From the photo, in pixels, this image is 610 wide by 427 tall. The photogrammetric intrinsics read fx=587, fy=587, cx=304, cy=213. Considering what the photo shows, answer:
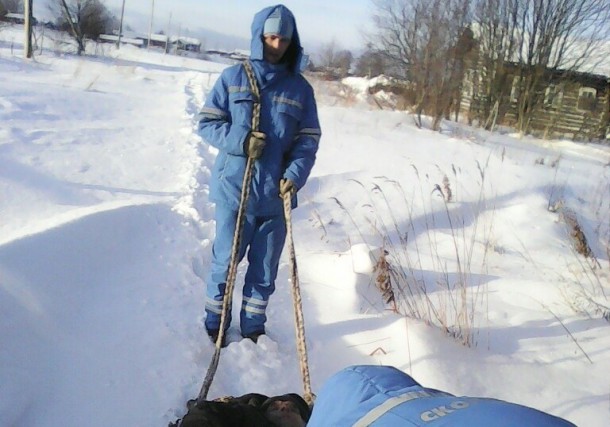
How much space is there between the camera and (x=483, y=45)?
18312 millimetres

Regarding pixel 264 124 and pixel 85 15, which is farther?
pixel 85 15

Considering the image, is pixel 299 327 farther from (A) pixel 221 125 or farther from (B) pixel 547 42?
(B) pixel 547 42

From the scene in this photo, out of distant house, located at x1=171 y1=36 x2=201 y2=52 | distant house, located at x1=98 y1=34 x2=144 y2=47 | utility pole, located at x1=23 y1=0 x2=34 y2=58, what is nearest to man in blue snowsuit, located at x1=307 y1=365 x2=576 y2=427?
utility pole, located at x1=23 y1=0 x2=34 y2=58

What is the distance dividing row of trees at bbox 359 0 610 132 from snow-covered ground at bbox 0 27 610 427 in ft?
23.4

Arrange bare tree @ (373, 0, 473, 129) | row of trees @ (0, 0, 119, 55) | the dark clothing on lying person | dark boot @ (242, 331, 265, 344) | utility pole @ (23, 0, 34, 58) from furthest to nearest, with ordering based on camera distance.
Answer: row of trees @ (0, 0, 119, 55) < utility pole @ (23, 0, 34, 58) < bare tree @ (373, 0, 473, 129) < dark boot @ (242, 331, 265, 344) < the dark clothing on lying person

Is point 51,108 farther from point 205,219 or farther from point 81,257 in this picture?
point 81,257

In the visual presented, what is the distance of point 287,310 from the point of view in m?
3.97

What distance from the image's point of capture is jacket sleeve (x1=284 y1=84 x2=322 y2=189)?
3.12m

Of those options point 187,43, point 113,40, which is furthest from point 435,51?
point 187,43

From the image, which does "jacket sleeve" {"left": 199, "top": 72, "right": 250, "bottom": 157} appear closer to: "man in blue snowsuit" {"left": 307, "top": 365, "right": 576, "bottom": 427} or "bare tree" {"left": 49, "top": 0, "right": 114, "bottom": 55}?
"man in blue snowsuit" {"left": 307, "top": 365, "right": 576, "bottom": 427}

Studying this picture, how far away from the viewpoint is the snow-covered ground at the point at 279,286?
2.76 metres

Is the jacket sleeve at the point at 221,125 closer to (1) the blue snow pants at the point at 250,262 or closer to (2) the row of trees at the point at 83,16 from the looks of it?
(1) the blue snow pants at the point at 250,262

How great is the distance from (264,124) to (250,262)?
2.58 feet

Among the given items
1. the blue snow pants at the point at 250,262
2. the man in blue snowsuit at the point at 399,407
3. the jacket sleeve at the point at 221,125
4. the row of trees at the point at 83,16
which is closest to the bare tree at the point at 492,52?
the blue snow pants at the point at 250,262
